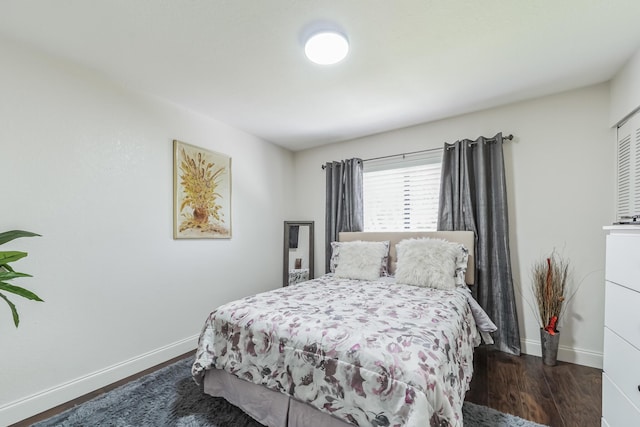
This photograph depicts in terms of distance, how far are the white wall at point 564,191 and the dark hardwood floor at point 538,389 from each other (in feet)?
0.83

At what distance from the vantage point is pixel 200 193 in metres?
2.88

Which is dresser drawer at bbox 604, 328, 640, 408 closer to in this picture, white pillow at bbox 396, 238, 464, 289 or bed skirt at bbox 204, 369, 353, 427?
white pillow at bbox 396, 238, 464, 289

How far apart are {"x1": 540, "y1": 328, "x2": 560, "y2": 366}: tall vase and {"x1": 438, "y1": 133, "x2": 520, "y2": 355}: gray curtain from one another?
204 mm

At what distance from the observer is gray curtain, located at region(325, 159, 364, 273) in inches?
141

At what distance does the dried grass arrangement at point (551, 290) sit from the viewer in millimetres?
2359

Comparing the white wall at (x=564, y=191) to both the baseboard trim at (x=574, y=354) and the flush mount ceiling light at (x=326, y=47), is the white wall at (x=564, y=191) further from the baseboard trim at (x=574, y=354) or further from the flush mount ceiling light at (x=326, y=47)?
the flush mount ceiling light at (x=326, y=47)

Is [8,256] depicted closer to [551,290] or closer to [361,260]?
[361,260]

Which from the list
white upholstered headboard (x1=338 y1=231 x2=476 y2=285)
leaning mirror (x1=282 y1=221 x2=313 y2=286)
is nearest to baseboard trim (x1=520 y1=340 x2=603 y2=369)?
white upholstered headboard (x1=338 y1=231 x2=476 y2=285)

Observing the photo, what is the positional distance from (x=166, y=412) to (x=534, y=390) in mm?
2541

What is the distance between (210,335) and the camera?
73.5 inches

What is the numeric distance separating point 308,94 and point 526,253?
2513mm

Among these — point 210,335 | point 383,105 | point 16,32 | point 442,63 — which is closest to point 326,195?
point 383,105

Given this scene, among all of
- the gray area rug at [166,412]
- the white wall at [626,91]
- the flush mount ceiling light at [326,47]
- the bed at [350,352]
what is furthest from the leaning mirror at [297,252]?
the white wall at [626,91]

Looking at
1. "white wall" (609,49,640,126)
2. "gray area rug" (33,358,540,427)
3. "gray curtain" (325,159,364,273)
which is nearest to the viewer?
"gray area rug" (33,358,540,427)
